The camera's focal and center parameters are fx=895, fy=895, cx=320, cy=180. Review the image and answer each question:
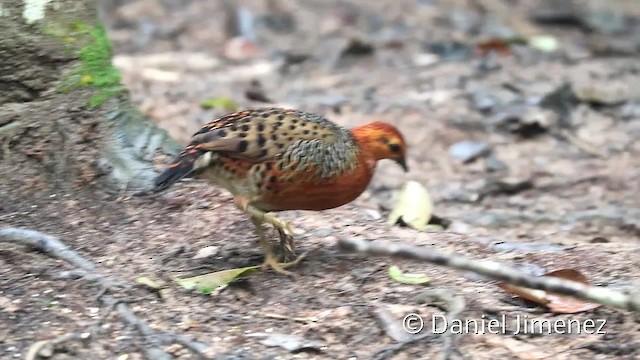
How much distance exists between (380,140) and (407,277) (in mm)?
872

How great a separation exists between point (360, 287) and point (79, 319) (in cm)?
115

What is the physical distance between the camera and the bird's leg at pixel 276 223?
12.8ft

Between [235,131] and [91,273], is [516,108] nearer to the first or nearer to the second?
[235,131]

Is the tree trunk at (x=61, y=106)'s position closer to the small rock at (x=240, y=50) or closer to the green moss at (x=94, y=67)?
the green moss at (x=94, y=67)

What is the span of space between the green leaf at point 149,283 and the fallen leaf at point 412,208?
5.18ft

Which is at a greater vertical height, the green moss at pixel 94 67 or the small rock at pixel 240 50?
the green moss at pixel 94 67

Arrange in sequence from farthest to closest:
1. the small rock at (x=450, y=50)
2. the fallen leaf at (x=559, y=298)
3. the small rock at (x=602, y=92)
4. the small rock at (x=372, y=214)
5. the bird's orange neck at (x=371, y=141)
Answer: the small rock at (x=450, y=50), the small rock at (x=602, y=92), the small rock at (x=372, y=214), the bird's orange neck at (x=371, y=141), the fallen leaf at (x=559, y=298)

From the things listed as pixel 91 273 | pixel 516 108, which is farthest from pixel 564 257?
pixel 516 108

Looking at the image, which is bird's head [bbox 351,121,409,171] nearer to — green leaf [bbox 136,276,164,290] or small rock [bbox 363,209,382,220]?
small rock [bbox 363,209,382,220]

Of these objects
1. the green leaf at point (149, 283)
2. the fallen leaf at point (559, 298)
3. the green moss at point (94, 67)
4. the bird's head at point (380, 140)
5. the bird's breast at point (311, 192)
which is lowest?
the fallen leaf at point (559, 298)

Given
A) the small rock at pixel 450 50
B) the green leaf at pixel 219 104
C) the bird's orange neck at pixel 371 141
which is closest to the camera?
the bird's orange neck at pixel 371 141

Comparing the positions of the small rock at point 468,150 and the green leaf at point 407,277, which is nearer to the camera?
the green leaf at point 407,277

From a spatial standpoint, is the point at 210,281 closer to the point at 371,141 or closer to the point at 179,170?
the point at 179,170

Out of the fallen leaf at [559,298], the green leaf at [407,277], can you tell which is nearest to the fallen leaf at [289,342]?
the green leaf at [407,277]
